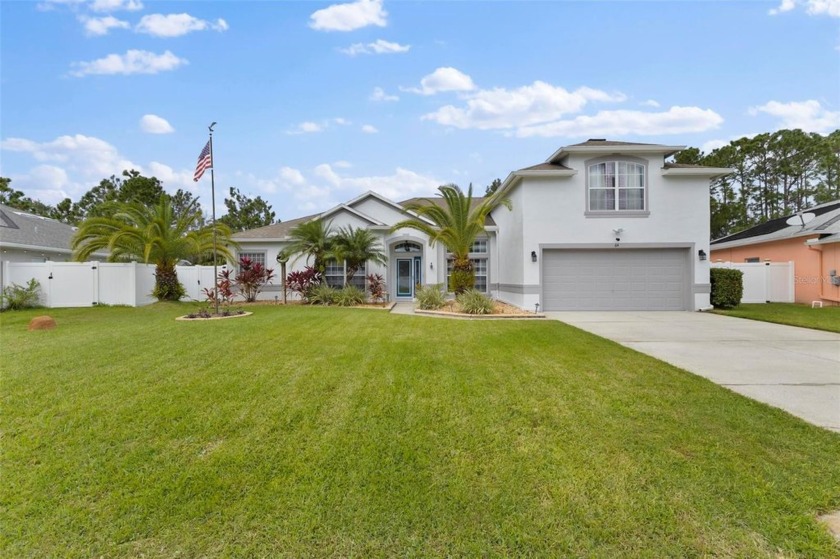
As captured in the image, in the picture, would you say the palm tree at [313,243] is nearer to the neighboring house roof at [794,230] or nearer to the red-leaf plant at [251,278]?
the red-leaf plant at [251,278]

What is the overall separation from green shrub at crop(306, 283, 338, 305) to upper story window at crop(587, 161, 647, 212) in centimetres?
1062

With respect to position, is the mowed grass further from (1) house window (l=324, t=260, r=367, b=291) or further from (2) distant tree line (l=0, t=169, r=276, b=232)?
(2) distant tree line (l=0, t=169, r=276, b=232)

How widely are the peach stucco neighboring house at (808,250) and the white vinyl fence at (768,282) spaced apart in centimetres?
41

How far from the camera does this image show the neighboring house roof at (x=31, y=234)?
50.6ft

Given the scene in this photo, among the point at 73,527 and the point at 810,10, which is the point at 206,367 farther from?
the point at 810,10

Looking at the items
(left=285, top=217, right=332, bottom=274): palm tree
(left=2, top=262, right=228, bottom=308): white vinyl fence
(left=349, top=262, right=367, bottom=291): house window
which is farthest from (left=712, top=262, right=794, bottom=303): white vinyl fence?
(left=2, top=262, right=228, bottom=308): white vinyl fence

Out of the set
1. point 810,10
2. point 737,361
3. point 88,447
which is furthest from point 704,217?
point 88,447

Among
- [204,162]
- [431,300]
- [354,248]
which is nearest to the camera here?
[204,162]

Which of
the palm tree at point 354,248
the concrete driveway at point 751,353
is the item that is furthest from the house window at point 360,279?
the concrete driveway at point 751,353

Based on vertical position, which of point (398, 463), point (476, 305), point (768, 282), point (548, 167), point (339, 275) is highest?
point (548, 167)

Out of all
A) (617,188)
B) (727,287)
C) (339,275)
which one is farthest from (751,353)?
(339,275)

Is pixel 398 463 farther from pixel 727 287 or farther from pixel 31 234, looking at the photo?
pixel 31 234

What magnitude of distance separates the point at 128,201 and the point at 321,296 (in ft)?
80.7

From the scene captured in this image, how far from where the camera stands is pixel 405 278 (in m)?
Answer: 19.2
